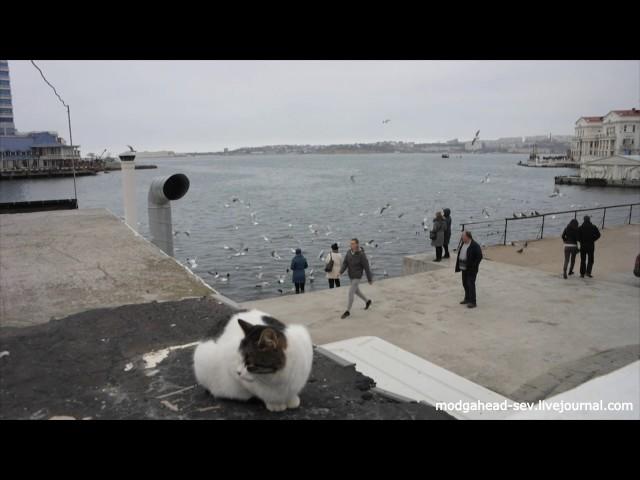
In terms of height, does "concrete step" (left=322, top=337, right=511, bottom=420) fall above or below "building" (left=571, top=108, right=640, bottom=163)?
below

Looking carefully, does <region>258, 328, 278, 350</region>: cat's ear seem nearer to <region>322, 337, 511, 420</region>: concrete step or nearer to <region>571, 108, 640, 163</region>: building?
<region>322, 337, 511, 420</region>: concrete step

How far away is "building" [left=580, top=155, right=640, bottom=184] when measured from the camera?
76250 mm

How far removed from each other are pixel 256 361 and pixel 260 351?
3.4 inches

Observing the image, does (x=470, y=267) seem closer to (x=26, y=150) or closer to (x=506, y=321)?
(x=506, y=321)

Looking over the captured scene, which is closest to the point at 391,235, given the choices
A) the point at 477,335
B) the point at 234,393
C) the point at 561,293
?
the point at 561,293

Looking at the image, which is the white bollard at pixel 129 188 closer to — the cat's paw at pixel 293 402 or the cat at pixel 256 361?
the cat at pixel 256 361

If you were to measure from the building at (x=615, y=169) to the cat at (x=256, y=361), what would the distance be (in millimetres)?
87237

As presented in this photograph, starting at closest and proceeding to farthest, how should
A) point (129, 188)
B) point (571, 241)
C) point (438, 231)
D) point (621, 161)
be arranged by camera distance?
point (571, 241) < point (438, 231) < point (129, 188) < point (621, 161)

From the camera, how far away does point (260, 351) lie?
3127 millimetres

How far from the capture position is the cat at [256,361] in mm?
3176

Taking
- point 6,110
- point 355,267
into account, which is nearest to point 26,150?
point 6,110

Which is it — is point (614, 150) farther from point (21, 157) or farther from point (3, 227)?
point (21, 157)

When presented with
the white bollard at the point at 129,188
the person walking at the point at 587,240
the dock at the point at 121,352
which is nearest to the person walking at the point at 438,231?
the person walking at the point at 587,240

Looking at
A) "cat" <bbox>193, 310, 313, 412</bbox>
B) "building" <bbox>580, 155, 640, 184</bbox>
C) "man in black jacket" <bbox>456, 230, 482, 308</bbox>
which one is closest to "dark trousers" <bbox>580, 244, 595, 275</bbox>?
"man in black jacket" <bbox>456, 230, 482, 308</bbox>
